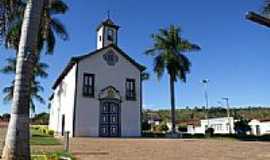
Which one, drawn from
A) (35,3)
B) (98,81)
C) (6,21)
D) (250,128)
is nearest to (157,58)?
(98,81)

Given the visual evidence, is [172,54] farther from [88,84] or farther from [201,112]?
[201,112]

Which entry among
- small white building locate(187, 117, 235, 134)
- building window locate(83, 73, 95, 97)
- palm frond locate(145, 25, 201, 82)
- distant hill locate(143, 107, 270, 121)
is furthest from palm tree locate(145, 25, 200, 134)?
distant hill locate(143, 107, 270, 121)

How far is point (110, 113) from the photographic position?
104ft

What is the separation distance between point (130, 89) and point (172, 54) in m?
8.71

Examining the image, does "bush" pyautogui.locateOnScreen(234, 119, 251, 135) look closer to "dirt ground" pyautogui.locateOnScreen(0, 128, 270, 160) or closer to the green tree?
"dirt ground" pyautogui.locateOnScreen(0, 128, 270, 160)

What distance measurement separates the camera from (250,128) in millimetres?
49812

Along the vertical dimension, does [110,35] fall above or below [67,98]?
above

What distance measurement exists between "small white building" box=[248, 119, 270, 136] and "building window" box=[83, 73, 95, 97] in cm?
3074

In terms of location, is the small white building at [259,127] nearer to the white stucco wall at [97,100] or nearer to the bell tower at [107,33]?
the white stucco wall at [97,100]

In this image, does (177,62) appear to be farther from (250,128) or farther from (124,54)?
(250,128)

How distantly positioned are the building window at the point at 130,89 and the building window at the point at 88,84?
138 inches

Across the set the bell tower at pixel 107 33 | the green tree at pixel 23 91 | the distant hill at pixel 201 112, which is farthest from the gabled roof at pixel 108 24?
the distant hill at pixel 201 112

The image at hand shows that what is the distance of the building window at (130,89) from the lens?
32.6m

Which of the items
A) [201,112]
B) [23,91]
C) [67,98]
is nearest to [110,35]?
[67,98]
